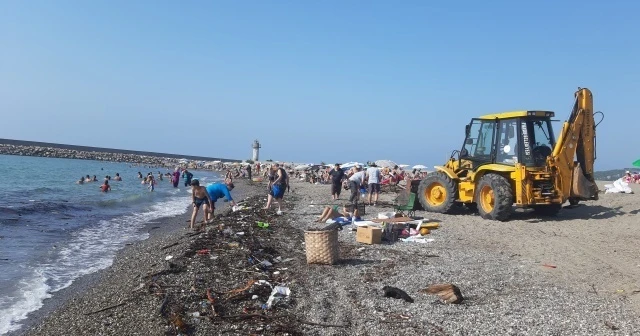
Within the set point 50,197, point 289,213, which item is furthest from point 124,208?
point 289,213

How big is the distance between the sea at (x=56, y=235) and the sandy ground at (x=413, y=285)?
27.7 inches

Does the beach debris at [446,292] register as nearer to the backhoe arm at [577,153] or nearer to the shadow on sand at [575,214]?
the backhoe arm at [577,153]

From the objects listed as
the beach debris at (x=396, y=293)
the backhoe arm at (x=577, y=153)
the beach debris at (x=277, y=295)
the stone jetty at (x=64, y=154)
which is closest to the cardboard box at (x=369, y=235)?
the beach debris at (x=396, y=293)

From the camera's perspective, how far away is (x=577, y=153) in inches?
476

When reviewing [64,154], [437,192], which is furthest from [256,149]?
[437,192]

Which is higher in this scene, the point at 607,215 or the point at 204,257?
the point at 607,215

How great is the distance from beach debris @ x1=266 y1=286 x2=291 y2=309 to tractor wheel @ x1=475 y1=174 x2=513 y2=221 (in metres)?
7.33

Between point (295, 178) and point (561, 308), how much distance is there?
35646 millimetres

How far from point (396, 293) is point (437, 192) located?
842 centimetres

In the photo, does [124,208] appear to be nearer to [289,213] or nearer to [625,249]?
[289,213]

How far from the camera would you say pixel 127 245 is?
1123 centimetres

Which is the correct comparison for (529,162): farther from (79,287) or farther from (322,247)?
(79,287)

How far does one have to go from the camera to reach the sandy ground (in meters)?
5.08

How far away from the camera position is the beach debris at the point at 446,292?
5.73 m
